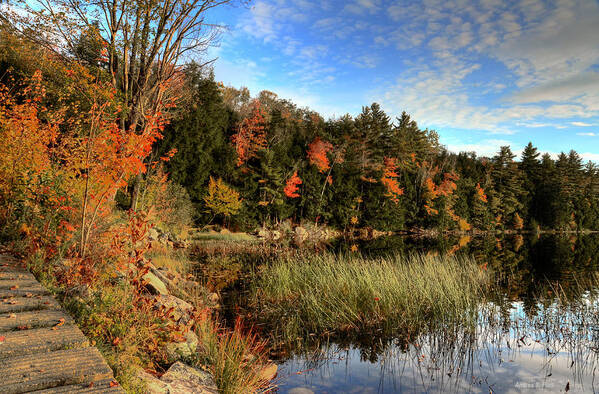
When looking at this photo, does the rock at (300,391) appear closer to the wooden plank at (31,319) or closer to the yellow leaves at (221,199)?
the wooden plank at (31,319)

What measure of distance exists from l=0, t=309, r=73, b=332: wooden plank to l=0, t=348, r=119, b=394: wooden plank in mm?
629

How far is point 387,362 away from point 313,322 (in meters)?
1.49

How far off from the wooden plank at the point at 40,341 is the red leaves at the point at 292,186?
24.5 m

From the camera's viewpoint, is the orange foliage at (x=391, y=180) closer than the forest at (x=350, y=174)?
No

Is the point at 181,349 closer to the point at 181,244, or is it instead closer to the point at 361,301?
the point at 361,301

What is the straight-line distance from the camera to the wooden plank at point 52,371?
2.07 m

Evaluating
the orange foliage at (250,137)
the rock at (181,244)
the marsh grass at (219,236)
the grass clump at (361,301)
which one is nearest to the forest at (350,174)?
the orange foliage at (250,137)

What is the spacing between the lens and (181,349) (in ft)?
13.2

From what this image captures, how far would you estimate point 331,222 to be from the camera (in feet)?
102

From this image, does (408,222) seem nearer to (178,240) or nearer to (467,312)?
(178,240)

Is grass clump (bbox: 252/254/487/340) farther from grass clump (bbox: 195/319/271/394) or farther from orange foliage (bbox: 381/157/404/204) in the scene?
orange foliage (bbox: 381/157/404/204)

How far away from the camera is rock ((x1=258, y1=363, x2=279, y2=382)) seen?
4.40 m

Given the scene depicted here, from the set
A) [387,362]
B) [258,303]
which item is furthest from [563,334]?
[258,303]

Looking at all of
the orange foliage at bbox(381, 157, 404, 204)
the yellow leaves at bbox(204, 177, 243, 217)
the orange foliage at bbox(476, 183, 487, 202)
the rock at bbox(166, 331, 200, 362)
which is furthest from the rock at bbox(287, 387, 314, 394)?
the orange foliage at bbox(476, 183, 487, 202)
